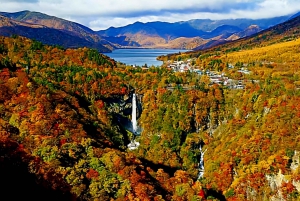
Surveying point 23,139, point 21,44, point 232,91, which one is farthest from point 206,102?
point 21,44

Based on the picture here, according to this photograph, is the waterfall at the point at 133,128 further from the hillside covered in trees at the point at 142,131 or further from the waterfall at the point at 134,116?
the hillside covered in trees at the point at 142,131

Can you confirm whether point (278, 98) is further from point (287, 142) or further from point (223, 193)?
point (223, 193)

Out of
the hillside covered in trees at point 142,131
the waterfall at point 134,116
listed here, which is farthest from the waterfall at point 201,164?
the waterfall at point 134,116

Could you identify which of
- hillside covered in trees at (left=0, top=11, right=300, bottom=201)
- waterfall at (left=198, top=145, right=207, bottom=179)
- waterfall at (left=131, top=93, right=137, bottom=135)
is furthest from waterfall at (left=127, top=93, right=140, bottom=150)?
waterfall at (left=198, top=145, right=207, bottom=179)

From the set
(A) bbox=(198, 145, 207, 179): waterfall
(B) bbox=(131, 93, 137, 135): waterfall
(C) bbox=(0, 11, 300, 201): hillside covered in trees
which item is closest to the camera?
(C) bbox=(0, 11, 300, 201): hillside covered in trees

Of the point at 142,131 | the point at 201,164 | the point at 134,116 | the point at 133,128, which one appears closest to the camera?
the point at 201,164

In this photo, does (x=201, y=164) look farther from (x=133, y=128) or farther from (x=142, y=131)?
(x=133, y=128)

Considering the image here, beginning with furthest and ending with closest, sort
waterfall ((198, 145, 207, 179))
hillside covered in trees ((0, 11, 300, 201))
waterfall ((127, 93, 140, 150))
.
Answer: waterfall ((127, 93, 140, 150))
waterfall ((198, 145, 207, 179))
hillside covered in trees ((0, 11, 300, 201))

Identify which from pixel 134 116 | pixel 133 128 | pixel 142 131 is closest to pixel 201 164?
pixel 142 131

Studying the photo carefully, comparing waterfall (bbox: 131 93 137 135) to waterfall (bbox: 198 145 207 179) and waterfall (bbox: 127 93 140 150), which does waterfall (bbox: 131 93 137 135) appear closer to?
waterfall (bbox: 127 93 140 150)
